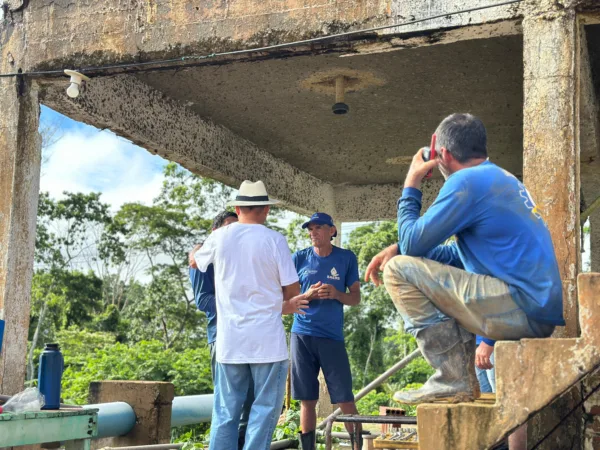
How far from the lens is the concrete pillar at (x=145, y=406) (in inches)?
265

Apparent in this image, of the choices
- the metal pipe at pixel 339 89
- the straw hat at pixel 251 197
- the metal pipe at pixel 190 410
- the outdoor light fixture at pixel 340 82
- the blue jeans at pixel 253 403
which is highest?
the outdoor light fixture at pixel 340 82

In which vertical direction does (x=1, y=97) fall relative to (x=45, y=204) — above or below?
below

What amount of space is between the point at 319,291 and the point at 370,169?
216 inches

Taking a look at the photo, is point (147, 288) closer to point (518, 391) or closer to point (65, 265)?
point (65, 265)

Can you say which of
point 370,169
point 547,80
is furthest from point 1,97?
point 370,169

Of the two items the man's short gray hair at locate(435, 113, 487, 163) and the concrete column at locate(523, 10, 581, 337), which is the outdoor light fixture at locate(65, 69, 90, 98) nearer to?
the concrete column at locate(523, 10, 581, 337)

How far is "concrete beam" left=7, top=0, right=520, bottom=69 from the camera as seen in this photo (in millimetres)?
5844

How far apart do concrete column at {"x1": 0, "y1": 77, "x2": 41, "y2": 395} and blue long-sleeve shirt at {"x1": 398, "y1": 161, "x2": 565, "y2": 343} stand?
4.27 m

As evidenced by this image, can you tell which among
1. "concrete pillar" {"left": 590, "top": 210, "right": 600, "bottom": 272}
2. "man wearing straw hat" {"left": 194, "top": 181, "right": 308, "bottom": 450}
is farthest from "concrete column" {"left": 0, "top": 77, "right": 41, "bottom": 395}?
"concrete pillar" {"left": 590, "top": 210, "right": 600, "bottom": 272}

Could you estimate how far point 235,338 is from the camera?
4.80 metres

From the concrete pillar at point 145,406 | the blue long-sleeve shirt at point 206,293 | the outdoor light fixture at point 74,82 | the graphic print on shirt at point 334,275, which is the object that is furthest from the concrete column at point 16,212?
the graphic print on shirt at point 334,275

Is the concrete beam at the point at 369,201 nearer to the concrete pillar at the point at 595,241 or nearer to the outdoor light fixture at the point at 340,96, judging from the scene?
the concrete pillar at the point at 595,241

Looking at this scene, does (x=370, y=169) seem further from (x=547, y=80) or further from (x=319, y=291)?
(x=547, y=80)

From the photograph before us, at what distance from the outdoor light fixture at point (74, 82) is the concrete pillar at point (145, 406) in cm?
261
